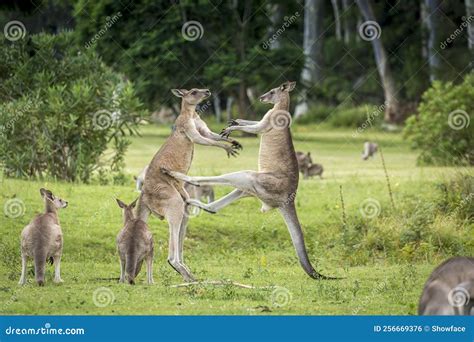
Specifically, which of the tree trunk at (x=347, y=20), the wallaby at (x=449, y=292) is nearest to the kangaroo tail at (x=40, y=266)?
the wallaby at (x=449, y=292)

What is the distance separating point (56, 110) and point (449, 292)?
11.9m

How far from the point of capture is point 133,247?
477 inches

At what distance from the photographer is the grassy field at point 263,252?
1155cm

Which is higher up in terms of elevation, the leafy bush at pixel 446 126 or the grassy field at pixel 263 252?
the leafy bush at pixel 446 126

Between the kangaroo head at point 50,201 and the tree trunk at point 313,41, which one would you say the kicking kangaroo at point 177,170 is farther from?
the tree trunk at point 313,41

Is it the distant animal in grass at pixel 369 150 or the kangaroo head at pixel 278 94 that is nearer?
the kangaroo head at pixel 278 94

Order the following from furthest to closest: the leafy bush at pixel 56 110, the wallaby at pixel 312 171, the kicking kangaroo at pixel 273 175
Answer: the wallaby at pixel 312 171, the leafy bush at pixel 56 110, the kicking kangaroo at pixel 273 175

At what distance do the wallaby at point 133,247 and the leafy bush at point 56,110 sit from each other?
26.0 feet

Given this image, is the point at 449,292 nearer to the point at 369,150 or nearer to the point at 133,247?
the point at 133,247

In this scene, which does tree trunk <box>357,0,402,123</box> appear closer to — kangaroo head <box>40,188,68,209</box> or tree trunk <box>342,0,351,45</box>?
tree trunk <box>342,0,351,45</box>

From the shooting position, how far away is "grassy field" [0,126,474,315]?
1155cm

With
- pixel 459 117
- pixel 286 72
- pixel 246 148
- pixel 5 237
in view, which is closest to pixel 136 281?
pixel 5 237

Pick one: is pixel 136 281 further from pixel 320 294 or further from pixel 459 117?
pixel 459 117

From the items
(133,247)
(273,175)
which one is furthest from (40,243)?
(273,175)
